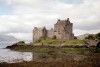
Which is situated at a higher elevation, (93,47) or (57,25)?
(57,25)

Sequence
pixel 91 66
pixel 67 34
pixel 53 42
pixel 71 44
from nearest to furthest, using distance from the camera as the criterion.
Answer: pixel 91 66
pixel 71 44
pixel 53 42
pixel 67 34

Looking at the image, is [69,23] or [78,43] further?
[69,23]

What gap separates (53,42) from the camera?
308ft

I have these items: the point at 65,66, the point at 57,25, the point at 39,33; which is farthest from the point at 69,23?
the point at 65,66

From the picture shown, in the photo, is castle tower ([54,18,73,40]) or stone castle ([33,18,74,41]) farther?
stone castle ([33,18,74,41])

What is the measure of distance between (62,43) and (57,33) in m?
18.7

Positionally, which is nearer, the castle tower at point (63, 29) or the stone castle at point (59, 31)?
the castle tower at point (63, 29)

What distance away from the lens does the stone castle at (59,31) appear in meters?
108

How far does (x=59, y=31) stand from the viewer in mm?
107938

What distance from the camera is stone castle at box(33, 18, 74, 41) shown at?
353 ft

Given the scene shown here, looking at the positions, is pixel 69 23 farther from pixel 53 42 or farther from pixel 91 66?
pixel 91 66

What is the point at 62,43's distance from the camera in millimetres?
90000

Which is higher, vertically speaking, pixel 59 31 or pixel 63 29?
pixel 63 29

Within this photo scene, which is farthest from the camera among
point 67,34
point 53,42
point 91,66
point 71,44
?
point 67,34
